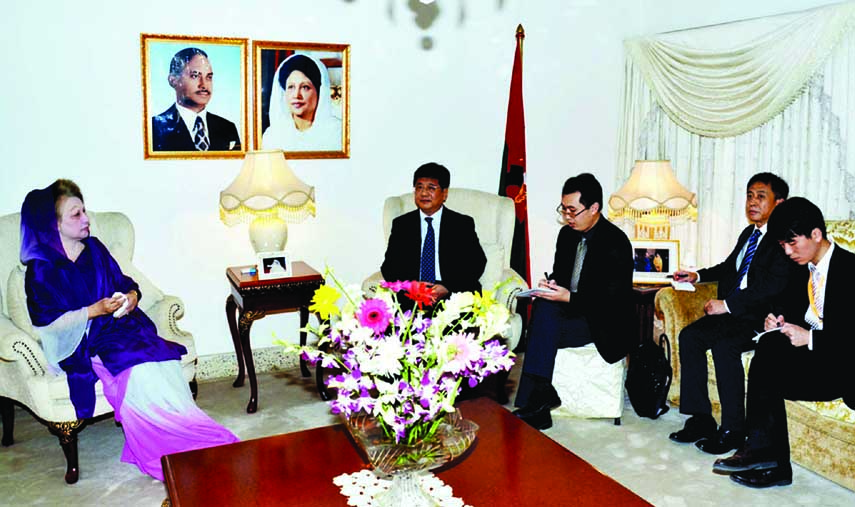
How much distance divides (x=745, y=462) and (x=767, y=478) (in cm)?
12

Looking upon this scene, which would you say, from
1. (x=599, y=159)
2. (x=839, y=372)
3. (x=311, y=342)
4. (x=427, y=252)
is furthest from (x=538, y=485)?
(x=599, y=159)

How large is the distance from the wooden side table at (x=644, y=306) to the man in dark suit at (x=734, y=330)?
39cm

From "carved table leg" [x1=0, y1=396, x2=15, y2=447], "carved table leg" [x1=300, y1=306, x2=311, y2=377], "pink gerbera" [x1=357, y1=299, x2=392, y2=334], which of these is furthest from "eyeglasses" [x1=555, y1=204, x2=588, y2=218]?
"carved table leg" [x1=0, y1=396, x2=15, y2=447]

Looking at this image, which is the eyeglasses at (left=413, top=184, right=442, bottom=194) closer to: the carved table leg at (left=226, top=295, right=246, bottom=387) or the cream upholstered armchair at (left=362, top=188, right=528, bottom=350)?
the cream upholstered armchair at (left=362, top=188, right=528, bottom=350)

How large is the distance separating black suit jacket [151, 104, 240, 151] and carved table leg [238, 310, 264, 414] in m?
1.08

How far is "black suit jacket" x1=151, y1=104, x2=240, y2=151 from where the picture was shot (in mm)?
4863

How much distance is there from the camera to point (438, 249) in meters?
4.83

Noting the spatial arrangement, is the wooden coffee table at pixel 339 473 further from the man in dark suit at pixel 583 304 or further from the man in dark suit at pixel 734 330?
the man in dark suit at pixel 734 330

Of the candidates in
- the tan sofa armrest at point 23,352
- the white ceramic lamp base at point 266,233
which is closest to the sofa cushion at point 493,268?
the white ceramic lamp base at point 266,233

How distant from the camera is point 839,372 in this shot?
3.58 m

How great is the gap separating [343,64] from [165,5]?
44.1 inches

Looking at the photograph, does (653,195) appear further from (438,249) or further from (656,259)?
(438,249)

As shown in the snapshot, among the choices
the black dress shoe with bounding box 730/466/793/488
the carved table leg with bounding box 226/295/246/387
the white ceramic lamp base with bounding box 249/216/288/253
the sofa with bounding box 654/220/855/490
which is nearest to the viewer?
the sofa with bounding box 654/220/855/490

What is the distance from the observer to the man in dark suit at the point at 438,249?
481 cm
